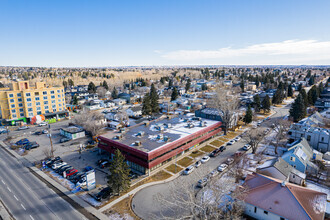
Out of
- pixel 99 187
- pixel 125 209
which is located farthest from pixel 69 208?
pixel 125 209

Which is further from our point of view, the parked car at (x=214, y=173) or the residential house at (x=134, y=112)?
the residential house at (x=134, y=112)

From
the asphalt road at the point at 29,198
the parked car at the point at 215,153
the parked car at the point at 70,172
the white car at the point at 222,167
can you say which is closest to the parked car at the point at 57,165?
the asphalt road at the point at 29,198

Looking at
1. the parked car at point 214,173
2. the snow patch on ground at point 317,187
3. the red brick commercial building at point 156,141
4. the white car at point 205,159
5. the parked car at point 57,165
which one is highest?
the red brick commercial building at point 156,141

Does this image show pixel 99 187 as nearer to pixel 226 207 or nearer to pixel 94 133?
pixel 226 207

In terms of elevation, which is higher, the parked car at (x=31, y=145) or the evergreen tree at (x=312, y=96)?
the evergreen tree at (x=312, y=96)

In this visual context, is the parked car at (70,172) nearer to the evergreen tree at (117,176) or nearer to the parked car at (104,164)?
the parked car at (104,164)

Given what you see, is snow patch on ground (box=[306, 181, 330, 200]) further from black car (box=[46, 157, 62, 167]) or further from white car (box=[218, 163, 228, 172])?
black car (box=[46, 157, 62, 167])

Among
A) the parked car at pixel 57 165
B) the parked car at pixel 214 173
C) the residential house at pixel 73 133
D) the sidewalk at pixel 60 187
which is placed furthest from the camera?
the residential house at pixel 73 133

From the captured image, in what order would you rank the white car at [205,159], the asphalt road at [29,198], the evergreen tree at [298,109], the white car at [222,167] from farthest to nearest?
the evergreen tree at [298,109] < the white car at [205,159] < the white car at [222,167] < the asphalt road at [29,198]
